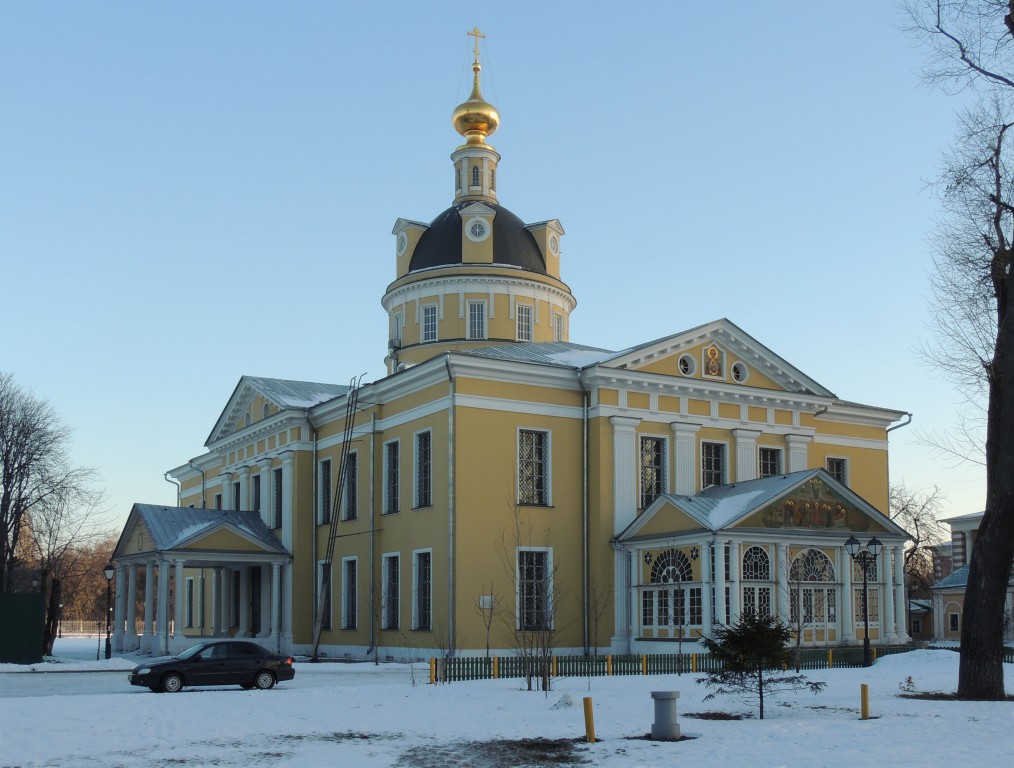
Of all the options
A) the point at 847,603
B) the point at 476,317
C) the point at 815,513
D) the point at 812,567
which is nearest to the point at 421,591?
the point at 812,567

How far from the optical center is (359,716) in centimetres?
1997

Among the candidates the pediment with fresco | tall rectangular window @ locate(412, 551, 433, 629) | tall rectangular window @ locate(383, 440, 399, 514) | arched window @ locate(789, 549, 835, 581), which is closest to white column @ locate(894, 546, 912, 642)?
the pediment with fresco

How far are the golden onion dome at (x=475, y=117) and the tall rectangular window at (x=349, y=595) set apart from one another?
1796 centimetres

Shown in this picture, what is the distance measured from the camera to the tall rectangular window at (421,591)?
35.1 metres

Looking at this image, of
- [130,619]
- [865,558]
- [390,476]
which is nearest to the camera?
[865,558]

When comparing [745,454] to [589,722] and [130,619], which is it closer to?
[589,722]

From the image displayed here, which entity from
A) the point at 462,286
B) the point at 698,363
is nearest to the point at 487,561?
the point at 698,363

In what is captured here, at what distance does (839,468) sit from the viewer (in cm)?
4147

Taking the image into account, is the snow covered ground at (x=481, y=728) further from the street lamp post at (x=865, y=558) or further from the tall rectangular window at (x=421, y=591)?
the tall rectangular window at (x=421, y=591)

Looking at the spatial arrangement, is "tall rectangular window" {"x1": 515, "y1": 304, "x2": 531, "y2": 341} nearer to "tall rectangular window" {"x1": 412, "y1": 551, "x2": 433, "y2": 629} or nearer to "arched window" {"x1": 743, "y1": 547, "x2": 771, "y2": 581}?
"tall rectangular window" {"x1": 412, "y1": 551, "x2": 433, "y2": 629}

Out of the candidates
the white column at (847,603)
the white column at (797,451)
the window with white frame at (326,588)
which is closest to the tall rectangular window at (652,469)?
the white column at (797,451)

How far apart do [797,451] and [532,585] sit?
10.5 metres

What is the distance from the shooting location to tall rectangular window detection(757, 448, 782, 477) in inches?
1543

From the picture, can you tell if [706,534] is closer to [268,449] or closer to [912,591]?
[268,449]
